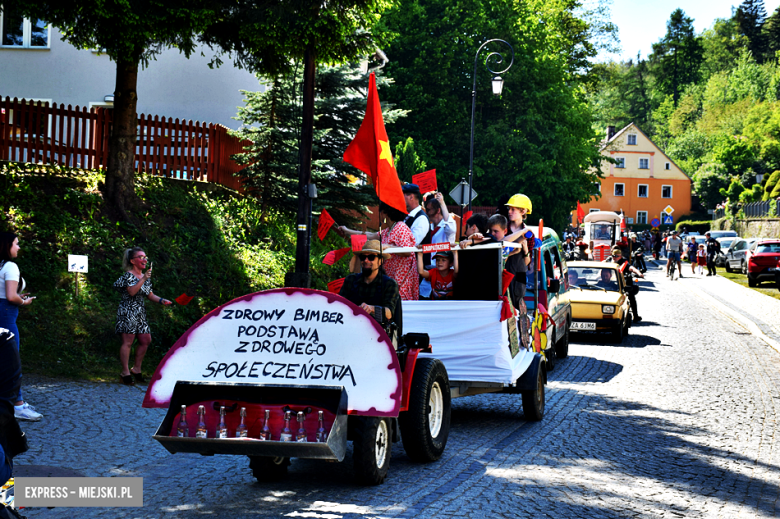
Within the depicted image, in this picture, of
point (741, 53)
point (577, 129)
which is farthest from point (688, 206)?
point (577, 129)

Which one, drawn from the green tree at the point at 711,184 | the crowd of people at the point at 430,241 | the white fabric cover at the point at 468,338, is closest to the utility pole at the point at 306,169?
the crowd of people at the point at 430,241

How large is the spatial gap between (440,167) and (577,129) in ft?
30.4

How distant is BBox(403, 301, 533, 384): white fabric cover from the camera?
26.5 ft

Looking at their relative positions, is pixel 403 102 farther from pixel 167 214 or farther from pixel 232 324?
pixel 232 324

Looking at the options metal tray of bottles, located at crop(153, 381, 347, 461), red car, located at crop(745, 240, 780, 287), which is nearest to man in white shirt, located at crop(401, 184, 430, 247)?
metal tray of bottles, located at crop(153, 381, 347, 461)

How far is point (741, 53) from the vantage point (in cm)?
10769

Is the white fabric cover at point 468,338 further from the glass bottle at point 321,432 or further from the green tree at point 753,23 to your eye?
the green tree at point 753,23

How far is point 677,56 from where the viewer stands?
4419 inches

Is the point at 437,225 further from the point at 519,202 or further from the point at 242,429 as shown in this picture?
the point at 242,429

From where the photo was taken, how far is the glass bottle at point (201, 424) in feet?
17.9

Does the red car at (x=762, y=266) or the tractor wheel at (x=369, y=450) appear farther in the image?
the red car at (x=762, y=266)

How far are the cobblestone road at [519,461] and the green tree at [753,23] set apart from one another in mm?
113291

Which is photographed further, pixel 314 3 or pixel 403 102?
pixel 403 102

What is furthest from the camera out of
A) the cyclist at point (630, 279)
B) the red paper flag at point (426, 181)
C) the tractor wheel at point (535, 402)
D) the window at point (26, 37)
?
the window at point (26, 37)
